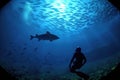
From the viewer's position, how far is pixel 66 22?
3247 centimetres

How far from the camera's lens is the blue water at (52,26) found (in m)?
20.0

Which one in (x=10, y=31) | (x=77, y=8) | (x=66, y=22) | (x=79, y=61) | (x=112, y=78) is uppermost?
(x=10, y=31)

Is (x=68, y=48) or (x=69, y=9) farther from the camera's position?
(x=68, y=48)

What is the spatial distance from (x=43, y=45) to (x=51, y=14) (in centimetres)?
4624

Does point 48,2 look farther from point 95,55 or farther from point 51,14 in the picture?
point 95,55

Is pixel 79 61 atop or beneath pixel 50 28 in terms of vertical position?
beneath

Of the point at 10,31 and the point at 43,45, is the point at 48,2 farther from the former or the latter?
the point at 43,45

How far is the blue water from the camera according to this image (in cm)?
2002

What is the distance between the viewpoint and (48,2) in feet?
66.1

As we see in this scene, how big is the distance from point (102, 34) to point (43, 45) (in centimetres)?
2962

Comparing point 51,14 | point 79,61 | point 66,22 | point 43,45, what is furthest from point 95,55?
point 43,45

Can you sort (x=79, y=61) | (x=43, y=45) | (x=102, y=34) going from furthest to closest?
1. (x=43, y=45)
2. (x=102, y=34)
3. (x=79, y=61)

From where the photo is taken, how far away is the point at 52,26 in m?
35.0

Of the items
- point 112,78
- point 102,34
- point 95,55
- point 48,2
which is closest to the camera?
point 112,78
